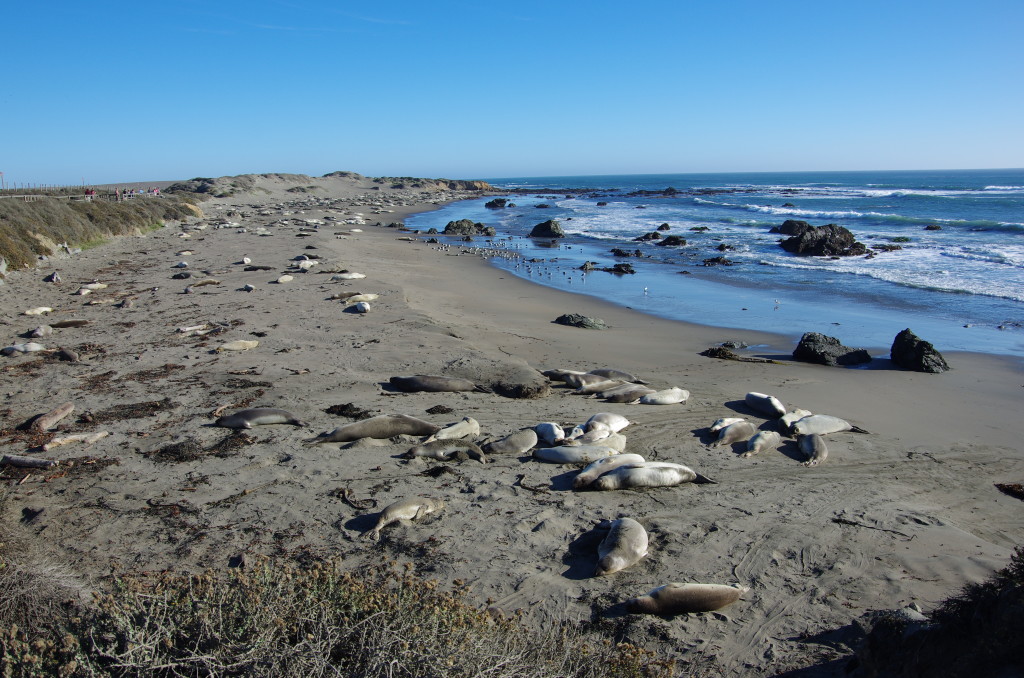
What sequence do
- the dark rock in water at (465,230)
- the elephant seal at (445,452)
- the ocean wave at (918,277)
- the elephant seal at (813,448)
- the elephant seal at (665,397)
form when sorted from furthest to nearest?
the dark rock in water at (465,230), the ocean wave at (918,277), the elephant seal at (665,397), the elephant seal at (813,448), the elephant seal at (445,452)

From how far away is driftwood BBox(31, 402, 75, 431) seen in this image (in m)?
6.31

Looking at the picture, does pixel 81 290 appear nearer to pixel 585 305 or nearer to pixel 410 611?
pixel 585 305

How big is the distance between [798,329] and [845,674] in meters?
10.1

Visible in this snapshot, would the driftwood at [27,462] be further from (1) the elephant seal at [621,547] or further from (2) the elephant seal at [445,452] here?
(1) the elephant seal at [621,547]

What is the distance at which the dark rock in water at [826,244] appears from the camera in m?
24.2

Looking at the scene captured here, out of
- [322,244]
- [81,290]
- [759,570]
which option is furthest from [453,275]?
[759,570]

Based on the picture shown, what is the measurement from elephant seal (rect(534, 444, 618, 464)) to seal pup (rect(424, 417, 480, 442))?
0.84 meters

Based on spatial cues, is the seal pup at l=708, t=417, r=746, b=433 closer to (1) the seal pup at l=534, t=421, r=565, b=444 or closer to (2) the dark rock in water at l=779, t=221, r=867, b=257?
(1) the seal pup at l=534, t=421, r=565, b=444

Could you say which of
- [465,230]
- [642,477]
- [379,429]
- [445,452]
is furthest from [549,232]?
[642,477]

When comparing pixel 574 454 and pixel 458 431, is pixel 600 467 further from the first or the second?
pixel 458 431

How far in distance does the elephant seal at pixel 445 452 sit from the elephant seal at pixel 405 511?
91 centimetres

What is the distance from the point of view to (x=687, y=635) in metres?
3.62

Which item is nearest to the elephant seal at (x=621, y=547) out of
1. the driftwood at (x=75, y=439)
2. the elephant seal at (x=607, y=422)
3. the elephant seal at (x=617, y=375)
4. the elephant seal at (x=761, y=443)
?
the elephant seal at (x=607, y=422)

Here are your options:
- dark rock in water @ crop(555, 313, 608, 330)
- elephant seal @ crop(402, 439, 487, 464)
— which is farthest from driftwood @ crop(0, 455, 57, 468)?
dark rock in water @ crop(555, 313, 608, 330)
